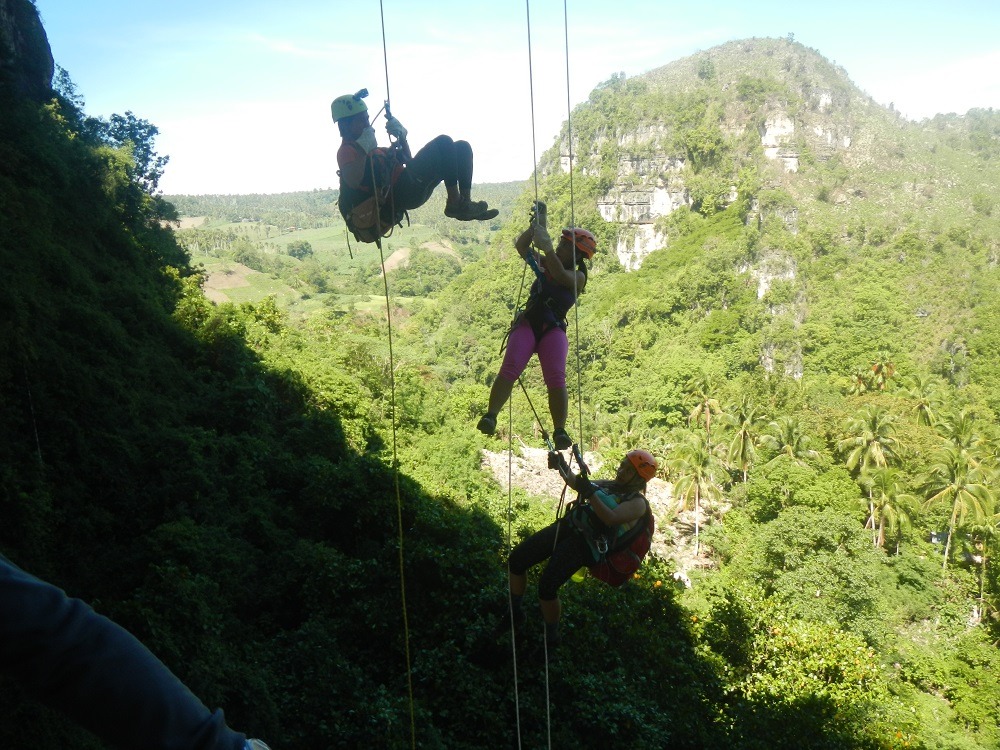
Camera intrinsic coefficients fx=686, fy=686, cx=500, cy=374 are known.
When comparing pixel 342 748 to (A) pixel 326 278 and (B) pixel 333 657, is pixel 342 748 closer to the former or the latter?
(B) pixel 333 657

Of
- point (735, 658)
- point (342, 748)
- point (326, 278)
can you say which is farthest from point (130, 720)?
point (326, 278)

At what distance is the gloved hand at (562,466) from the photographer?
4379 millimetres

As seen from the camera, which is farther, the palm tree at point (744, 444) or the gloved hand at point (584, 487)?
the palm tree at point (744, 444)

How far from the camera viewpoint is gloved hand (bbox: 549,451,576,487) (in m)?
4.38

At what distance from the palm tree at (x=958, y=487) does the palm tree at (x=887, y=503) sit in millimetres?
907

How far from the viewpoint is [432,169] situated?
15.4 feet

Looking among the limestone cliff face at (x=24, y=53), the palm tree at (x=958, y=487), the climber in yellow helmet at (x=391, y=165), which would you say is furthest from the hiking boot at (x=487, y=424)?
the palm tree at (x=958, y=487)

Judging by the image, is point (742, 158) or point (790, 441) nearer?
point (790, 441)

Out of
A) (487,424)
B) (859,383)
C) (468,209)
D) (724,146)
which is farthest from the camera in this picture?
(724,146)

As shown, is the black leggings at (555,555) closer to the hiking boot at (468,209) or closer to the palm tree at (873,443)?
the hiking boot at (468,209)

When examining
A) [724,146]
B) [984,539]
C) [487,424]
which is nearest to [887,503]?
[984,539]

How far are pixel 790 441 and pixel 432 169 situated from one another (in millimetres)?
33021

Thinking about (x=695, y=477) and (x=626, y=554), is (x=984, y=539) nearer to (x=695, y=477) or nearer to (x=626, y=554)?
(x=695, y=477)

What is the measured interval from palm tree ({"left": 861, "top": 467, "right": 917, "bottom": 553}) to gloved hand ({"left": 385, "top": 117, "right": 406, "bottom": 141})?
30.1 metres
